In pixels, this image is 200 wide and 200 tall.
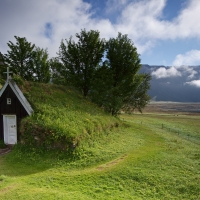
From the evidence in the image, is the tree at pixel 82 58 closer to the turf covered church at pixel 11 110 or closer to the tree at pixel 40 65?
the tree at pixel 40 65

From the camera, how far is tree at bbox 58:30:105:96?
92.3 feet

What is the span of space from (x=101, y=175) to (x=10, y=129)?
11.1 m

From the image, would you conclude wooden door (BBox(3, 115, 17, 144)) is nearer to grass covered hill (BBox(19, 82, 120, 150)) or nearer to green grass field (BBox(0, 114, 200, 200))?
grass covered hill (BBox(19, 82, 120, 150))

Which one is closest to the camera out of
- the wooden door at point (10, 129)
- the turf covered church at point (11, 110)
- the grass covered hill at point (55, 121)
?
the grass covered hill at point (55, 121)

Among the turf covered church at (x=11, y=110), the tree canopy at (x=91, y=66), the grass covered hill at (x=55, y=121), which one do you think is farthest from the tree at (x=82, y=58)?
the turf covered church at (x=11, y=110)

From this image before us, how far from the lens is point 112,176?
11711 mm

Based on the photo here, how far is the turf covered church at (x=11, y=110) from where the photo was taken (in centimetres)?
1736

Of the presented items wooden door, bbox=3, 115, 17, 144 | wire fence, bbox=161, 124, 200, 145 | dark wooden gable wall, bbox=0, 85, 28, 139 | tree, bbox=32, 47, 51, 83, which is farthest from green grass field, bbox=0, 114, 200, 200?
tree, bbox=32, 47, 51, 83

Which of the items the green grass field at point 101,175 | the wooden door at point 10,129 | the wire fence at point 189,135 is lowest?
the wire fence at point 189,135

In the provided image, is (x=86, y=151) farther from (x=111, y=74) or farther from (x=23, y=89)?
(x=111, y=74)

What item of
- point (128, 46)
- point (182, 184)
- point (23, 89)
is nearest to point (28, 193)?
point (182, 184)

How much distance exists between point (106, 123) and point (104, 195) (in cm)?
1199

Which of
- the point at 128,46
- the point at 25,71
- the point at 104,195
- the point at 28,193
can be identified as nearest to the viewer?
the point at 28,193

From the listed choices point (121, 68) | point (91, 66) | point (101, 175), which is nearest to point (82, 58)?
point (91, 66)
